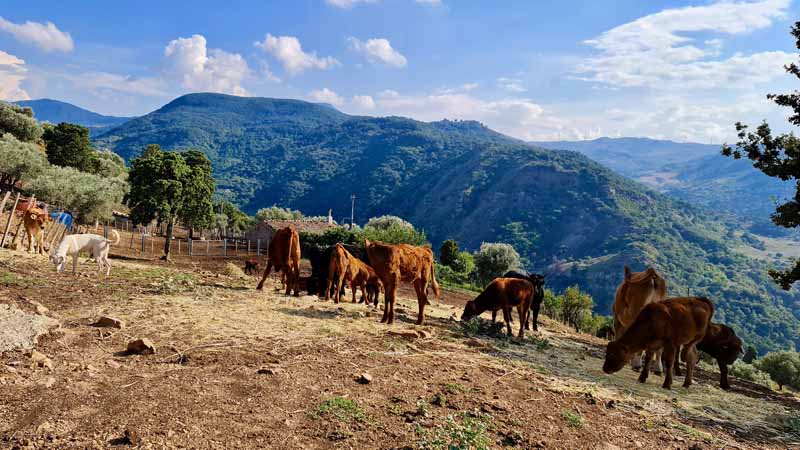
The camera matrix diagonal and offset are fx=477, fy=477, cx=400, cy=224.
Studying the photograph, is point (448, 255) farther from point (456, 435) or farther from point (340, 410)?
point (456, 435)

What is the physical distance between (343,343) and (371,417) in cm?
324

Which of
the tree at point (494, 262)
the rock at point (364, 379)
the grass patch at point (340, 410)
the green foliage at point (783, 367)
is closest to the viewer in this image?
the grass patch at point (340, 410)

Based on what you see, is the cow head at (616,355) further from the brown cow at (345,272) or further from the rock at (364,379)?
the brown cow at (345,272)

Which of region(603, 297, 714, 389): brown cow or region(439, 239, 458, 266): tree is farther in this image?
region(439, 239, 458, 266): tree

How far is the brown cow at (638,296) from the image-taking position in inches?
436

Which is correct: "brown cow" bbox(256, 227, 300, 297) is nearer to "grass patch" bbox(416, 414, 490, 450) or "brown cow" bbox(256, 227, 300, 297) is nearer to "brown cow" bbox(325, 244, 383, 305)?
"brown cow" bbox(325, 244, 383, 305)

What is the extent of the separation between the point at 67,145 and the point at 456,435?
227ft

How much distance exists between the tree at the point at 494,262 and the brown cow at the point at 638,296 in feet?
170

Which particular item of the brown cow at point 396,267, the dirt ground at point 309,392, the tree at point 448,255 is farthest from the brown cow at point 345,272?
the tree at point 448,255

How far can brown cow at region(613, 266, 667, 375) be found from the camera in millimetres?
11070

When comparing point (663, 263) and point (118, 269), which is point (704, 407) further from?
point (663, 263)

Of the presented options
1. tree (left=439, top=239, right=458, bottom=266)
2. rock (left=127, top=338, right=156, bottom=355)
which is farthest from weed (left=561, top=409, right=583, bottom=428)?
tree (left=439, top=239, right=458, bottom=266)

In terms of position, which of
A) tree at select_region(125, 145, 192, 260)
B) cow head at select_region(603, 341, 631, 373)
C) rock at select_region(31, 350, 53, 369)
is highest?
tree at select_region(125, 145, 192, 260)

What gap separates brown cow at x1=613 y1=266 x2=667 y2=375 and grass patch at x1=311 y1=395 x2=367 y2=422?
7901mm
